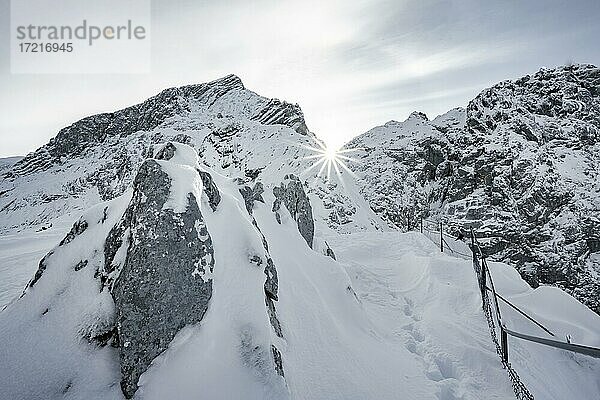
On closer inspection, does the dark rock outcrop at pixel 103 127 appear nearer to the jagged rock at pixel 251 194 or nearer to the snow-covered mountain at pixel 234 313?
the jagged rock at pixel 251 194

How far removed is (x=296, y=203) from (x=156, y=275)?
7.23m

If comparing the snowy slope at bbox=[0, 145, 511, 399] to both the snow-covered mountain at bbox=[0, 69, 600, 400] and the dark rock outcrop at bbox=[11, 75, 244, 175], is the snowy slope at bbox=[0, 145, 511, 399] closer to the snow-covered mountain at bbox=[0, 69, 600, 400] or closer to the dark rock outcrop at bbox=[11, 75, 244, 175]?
the snow-covered mountain at bbox=[0, 69, 600, 400]

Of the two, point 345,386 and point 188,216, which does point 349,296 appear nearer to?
point 345,386

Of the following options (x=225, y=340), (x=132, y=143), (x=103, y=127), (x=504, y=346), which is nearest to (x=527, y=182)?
(x=504, y=346)

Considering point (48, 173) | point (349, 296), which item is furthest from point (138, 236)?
point (48, 173)

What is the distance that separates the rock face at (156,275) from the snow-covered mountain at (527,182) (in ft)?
101

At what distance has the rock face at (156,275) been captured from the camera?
3.72 m

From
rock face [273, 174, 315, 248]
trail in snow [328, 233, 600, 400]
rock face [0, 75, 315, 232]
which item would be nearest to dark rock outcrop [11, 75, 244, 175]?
rock face [0, 75, 315, 232]

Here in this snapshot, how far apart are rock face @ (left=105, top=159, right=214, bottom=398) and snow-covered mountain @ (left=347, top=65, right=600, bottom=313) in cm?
3065

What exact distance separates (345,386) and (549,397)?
127 inches

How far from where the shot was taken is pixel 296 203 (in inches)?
431

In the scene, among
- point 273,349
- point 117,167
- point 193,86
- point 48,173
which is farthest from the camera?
point 193,86

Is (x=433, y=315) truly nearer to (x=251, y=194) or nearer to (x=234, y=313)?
(x=234, y=313)

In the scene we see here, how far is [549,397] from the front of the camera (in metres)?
4.85
